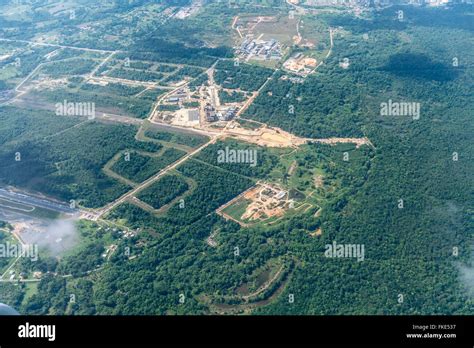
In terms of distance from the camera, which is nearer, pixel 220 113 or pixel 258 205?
pixel 258 205

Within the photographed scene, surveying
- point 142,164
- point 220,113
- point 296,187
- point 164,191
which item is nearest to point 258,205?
point 296,187

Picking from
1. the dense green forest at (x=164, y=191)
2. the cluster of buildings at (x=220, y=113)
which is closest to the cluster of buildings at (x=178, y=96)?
the cluster of buildings at (x=220, y=113)

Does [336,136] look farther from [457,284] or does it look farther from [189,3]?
[189,3]

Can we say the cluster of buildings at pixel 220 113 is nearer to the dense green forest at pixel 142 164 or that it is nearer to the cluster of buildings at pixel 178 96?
the cluster of buildings at pixel 178 96

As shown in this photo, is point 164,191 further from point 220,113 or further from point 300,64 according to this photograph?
point 300,64
